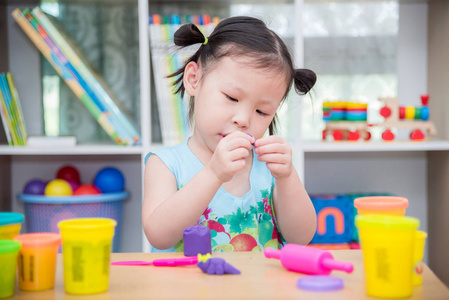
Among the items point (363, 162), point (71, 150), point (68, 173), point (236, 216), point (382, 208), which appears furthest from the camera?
point (363, 162)

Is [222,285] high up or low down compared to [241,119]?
down

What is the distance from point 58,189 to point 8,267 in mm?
1261

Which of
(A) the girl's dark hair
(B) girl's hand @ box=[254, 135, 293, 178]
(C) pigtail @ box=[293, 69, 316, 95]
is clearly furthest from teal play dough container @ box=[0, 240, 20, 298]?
(C) pigtail @ box=[293, 69, 316, 95]

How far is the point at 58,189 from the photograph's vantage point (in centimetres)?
183

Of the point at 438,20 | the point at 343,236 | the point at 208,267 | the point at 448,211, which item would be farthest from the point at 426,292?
the point at 438,20

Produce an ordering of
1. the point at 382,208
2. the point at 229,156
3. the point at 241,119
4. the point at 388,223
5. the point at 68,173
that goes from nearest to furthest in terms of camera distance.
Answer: the point at 388,223, the point at 382,208, the point at 229,156, the point at 241,119, the point at 68,173

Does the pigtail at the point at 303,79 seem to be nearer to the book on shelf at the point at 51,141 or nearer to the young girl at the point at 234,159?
the young girl at the point at 234,159

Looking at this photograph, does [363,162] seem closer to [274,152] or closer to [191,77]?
[191,77]

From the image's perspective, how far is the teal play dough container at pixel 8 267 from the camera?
600 mm

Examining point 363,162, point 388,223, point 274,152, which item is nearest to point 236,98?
point 274,152

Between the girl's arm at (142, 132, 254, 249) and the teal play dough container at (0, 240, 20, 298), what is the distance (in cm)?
33

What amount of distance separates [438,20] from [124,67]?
48.0 inches

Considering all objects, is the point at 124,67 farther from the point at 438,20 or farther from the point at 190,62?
the point at 438,20

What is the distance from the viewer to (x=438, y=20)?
6.54 ft
